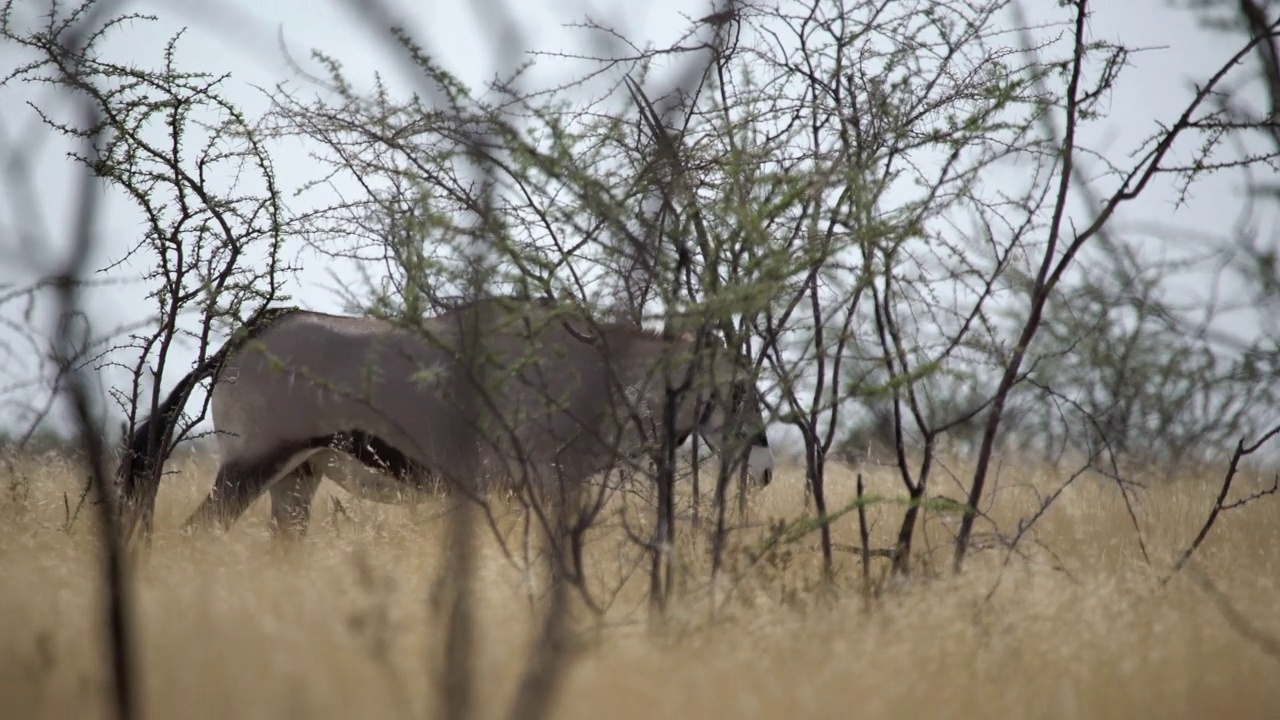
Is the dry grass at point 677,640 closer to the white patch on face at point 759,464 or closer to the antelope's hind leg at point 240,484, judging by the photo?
the antelope's hind leg at point 240,484

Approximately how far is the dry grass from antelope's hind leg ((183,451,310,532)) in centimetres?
88

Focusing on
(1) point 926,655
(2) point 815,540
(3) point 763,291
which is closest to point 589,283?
(3) point 763,291

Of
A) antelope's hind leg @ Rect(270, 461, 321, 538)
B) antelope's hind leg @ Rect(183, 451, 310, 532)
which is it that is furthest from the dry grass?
antelope's hind leg @ Rect(270, 461, 321, 538)

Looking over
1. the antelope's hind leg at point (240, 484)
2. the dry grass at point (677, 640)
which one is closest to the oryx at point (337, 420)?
the antelope's hind leg at point (240, 484)

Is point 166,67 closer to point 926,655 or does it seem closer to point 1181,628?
point 926,655

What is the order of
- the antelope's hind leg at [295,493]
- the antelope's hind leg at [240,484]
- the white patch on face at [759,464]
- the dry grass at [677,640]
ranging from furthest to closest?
the white patch on face at [759,464] < the antelope's hind leg at [295,493] < the antelope's hind leg at [240,484] < the dry grass at [677,640]

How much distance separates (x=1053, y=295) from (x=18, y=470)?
252 inches

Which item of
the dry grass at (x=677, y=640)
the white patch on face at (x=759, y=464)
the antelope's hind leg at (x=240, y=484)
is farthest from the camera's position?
the white patch on face at (x=759, y=464)

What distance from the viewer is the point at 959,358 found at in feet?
15.6

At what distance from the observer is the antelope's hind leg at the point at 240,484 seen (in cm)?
639

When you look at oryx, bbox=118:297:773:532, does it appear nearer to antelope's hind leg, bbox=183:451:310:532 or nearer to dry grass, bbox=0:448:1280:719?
antelope's hind leg, bbox=183:451:310:532

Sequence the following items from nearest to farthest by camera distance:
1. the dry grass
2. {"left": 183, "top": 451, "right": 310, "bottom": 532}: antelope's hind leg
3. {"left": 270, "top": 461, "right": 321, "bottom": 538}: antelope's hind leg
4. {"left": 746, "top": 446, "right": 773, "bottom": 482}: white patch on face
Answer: the dry grass → {"left": 183, "top": 451, "right": 310, "bottom": 532}: antelope's hind leg → {"left": 270, "top": 461, "right": 321, "bottom": 538}: antelope's hind leg → {"left": 746, "top": 446, "right": 773, "bottom": 482}: white patch on face

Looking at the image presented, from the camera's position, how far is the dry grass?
2.70 m

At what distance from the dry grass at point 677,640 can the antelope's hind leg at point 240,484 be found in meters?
0.88
